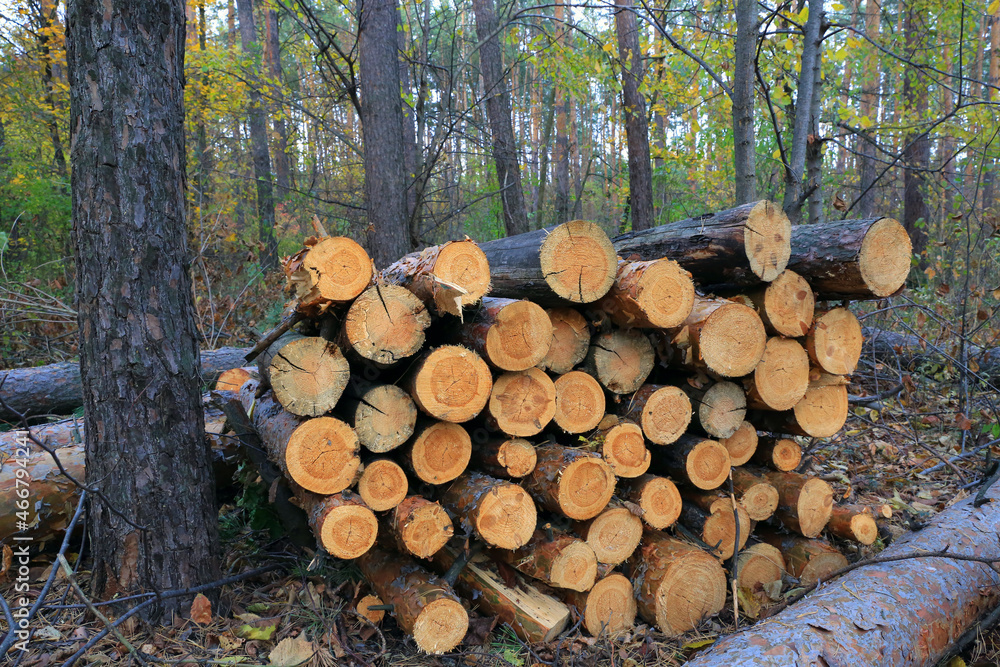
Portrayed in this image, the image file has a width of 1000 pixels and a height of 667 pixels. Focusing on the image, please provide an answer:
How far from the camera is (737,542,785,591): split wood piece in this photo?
305 cm

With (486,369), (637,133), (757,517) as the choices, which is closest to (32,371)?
(486,369)

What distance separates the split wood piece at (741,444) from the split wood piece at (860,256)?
88cm

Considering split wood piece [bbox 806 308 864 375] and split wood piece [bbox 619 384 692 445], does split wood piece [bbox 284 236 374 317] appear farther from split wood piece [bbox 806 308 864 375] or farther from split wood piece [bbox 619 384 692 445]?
split wood piece [bbox 806 308 864 375]

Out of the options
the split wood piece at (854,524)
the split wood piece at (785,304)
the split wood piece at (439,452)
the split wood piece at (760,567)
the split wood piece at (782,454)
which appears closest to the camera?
the split wood piece at (439,452)

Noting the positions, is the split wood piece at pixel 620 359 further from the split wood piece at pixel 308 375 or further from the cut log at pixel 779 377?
the split wood piece at pixel 308 375

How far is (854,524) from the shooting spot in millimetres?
3164

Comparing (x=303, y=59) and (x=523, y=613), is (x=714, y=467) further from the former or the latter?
(x=303, y=59)

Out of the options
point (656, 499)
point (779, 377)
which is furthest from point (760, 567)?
point (779, 377)

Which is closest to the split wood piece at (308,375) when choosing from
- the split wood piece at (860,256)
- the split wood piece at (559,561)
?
the split wood piece at (559,561)

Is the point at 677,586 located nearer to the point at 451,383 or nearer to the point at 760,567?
the point at 760,567

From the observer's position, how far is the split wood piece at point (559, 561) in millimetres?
2609

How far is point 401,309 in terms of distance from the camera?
2592mm

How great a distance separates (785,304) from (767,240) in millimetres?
374

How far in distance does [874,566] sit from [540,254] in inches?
80.6
